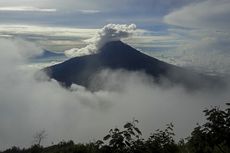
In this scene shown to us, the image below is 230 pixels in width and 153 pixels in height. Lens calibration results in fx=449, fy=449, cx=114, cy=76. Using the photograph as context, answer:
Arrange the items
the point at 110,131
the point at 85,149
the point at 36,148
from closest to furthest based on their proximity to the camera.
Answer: the point at 110,131 < the point at 85,149 < the point at 36,148

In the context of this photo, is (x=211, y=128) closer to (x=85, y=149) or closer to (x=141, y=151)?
(x=141, y=151)

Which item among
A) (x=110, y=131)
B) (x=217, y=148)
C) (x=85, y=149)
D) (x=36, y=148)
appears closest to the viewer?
(x=217, y=148)

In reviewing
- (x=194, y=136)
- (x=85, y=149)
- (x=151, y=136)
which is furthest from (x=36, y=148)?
(x=194, y=136)

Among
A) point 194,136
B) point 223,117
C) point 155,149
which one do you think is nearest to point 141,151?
point 155,149

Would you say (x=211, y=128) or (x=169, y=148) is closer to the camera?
(x=211, y=128)

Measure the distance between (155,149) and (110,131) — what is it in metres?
1.44

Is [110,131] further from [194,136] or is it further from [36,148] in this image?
[36,148]

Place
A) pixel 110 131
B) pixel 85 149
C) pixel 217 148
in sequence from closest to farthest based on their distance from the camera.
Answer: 1. pixel 217 148
2. pixel 110 131
3. pixel 85 149

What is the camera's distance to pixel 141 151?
40.2 ft

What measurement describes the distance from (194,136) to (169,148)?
5.27 ft

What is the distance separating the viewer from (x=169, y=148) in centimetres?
1277

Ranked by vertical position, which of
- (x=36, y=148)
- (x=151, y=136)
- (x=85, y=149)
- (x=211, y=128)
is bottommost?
(x=36, y=148)

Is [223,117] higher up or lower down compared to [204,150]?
higher up

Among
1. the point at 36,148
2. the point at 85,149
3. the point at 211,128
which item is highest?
the point at 211,128
